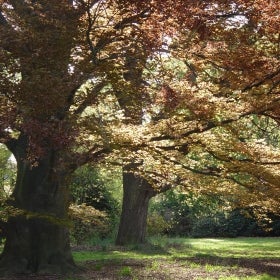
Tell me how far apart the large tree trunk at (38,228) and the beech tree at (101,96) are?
23mm

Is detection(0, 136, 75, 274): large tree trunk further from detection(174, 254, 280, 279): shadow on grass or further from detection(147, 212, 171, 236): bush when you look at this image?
detection(147, 212, 171, 236): bush

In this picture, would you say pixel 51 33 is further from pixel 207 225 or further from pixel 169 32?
pixel 207 225

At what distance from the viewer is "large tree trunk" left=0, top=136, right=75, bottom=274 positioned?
10148mm

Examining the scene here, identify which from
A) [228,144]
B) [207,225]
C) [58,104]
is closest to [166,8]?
[58,104]

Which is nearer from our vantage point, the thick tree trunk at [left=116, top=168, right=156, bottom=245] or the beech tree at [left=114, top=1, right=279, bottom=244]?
the beech tree at [left=114, top=1, right=279, bottom=244]

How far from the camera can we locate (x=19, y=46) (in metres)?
7.01

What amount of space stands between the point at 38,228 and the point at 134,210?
780 centimetres

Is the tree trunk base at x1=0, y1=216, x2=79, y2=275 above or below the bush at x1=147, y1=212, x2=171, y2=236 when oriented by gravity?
below

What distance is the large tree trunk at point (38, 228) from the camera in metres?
10.1

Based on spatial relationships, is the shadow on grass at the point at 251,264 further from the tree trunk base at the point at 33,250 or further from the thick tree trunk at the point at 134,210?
the thick tree trunk at the point at 134,210

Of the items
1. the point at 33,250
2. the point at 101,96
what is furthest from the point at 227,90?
the point at 33,250

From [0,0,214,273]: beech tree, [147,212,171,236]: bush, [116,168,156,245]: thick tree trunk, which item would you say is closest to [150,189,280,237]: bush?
[147,212,171,236]: bush

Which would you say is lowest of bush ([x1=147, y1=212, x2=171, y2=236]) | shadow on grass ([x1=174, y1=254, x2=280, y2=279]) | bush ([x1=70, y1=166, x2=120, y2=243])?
shadow on grass ([x1=174, y1=254, x2=280, y2=279])

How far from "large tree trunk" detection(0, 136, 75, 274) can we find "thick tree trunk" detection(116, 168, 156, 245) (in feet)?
23.6
